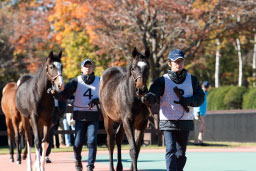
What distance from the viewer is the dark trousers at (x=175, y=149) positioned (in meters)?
7.27

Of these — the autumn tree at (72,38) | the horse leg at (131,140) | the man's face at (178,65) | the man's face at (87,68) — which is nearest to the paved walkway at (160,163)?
the man's face at (87,68)

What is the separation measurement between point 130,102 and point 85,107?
1465 millimetres

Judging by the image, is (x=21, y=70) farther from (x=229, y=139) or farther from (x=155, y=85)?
(x=155, y=85)

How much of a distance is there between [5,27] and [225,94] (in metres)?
18.6

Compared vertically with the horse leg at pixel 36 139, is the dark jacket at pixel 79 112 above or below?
above

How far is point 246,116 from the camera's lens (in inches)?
851

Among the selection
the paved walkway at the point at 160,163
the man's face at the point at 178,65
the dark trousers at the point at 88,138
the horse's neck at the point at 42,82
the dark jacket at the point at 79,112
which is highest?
the man's face at the point at 178,65

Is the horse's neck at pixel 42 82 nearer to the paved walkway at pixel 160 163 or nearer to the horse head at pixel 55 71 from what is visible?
the horse head at pixel 55 71

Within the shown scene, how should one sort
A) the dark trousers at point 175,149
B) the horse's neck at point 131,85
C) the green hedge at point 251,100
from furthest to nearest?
the green hedge at point 251,100, the horse's neck at point 131,85, the dark trousers at point 175,149

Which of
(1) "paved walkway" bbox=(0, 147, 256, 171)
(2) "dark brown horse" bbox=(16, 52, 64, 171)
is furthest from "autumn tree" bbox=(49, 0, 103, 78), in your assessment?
(2) "dark brown horse" bbox=(16, 52, 64, 171)

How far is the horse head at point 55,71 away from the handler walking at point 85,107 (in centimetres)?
40

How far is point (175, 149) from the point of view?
7.32 meters

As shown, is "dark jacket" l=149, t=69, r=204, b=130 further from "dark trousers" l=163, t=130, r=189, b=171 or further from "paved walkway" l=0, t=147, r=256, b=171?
"paved walkway" l=0, t=147, r=256, b=171

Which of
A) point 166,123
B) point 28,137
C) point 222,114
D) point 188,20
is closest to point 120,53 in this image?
point 188,20
